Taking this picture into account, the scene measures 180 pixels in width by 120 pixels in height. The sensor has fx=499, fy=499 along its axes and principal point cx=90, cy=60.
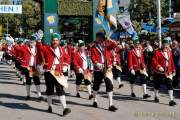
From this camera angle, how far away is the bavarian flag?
532 inches

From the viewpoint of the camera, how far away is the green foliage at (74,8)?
40.2 m

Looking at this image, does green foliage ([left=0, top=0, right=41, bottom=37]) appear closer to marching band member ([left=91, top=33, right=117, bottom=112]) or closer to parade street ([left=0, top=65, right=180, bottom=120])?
parade street ([left=0, top=65, right=180, bottom=120])

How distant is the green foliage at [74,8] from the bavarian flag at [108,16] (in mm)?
25627

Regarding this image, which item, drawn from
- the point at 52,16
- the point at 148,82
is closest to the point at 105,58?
the point at 148,82

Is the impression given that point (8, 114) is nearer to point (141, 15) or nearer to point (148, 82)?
point (148, 82)

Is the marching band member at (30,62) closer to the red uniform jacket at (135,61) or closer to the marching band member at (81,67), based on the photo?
the marching band member at (81,67)

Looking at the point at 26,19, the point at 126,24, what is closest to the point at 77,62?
the point at 126,24

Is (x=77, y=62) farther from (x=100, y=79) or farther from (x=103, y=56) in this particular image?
(x=103, y=56)

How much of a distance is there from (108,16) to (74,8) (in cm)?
2724

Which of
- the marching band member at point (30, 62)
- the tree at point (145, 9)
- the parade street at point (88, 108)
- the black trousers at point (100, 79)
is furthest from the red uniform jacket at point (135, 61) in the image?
the tree at point (145, 9)

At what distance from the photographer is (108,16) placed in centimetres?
1370

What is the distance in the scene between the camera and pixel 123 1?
282 ft

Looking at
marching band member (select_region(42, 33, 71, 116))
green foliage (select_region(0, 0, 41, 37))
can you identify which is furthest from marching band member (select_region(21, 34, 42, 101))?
green foliage (select_region(0, 0, 41, 37))

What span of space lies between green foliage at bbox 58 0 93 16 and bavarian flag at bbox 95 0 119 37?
25.6 meters
